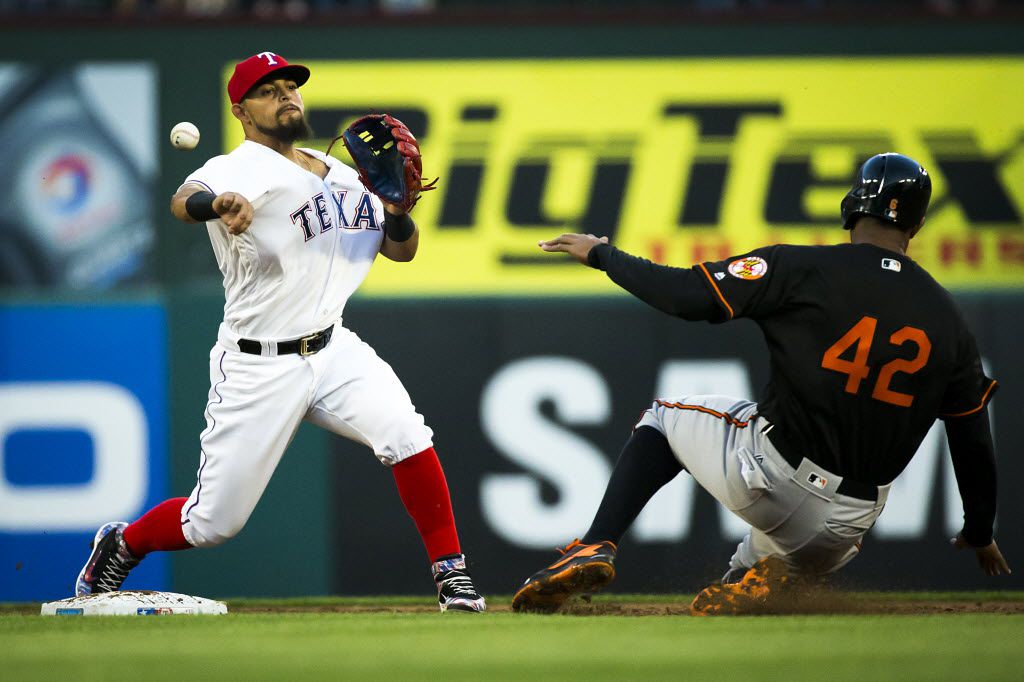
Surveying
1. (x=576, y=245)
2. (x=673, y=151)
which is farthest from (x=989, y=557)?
(x=673, y=151)

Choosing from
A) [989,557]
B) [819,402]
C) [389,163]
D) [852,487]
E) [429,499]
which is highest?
[389,163]

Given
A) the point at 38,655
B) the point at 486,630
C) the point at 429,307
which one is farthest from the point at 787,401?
the point at 429,307

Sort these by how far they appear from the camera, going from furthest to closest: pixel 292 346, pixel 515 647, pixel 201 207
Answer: pixel 292 346
pixel 201 207
pixel 515 647

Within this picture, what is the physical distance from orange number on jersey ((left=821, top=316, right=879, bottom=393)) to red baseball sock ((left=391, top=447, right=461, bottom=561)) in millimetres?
1316

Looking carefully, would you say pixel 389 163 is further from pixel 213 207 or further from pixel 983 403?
pixel 983 403

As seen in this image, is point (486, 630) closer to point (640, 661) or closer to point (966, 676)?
point (640, 661)

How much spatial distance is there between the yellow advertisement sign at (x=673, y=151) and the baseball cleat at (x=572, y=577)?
2.58m

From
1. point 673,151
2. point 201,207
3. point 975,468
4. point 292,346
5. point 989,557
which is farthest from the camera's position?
point 673,151

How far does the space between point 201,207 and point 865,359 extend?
6.74 ft

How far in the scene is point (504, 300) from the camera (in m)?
6.74

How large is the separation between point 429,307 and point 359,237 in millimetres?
1920

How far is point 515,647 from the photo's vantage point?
3371 mm

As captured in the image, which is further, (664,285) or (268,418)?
(268,418)

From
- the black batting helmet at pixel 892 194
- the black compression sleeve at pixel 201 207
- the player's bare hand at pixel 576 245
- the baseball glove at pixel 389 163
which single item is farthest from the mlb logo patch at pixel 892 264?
the black compression sleeve at pixel 201 207
